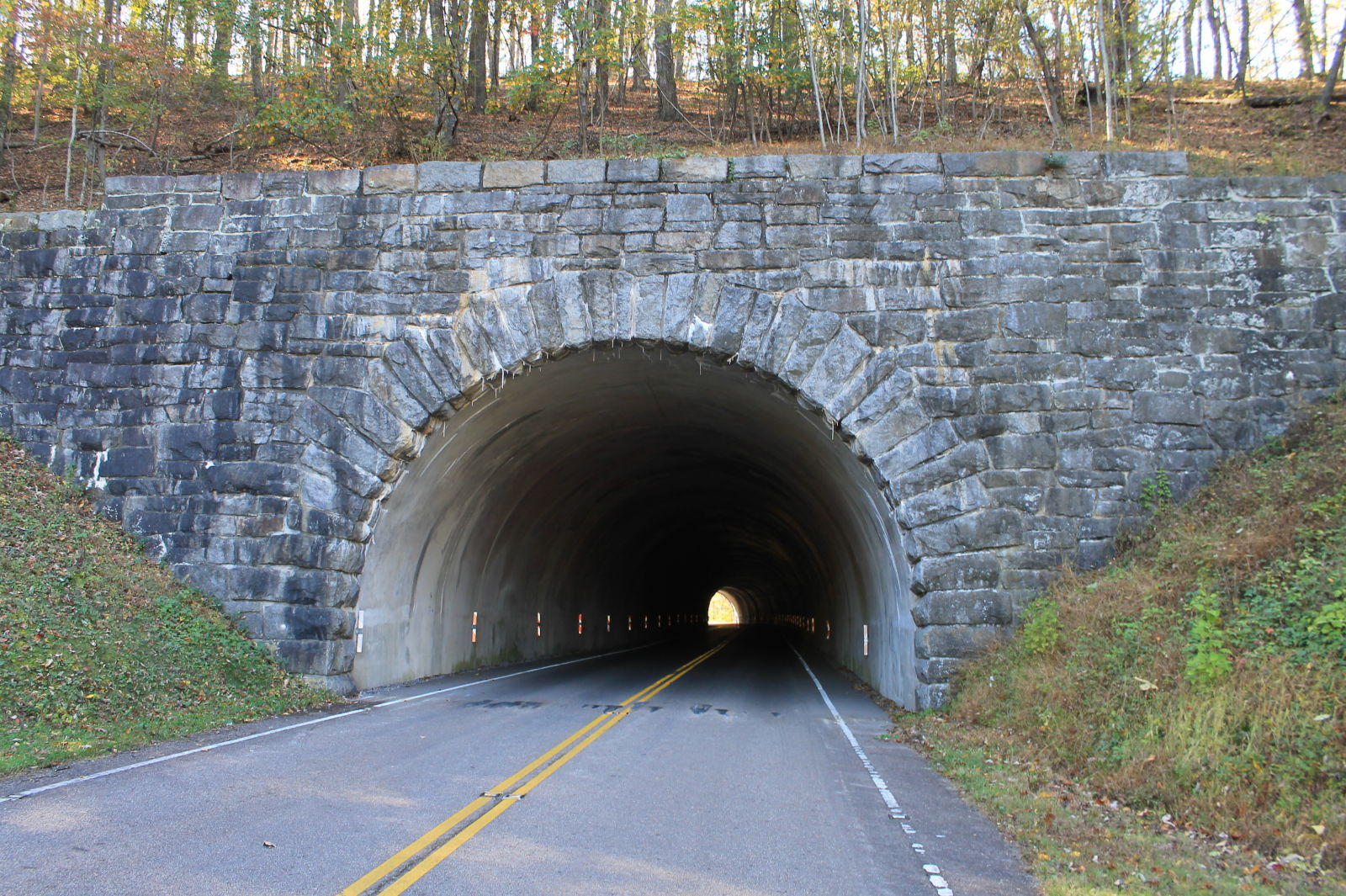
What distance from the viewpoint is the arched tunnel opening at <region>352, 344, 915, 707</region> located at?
12.6 meters

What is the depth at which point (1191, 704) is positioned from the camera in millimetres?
6961

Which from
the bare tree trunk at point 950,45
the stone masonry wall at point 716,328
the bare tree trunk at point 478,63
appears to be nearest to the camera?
the stone masonry wall at point 716,328

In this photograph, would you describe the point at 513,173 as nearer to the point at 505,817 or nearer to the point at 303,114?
the point at 303,114

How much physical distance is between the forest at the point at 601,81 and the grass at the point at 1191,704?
302 inches

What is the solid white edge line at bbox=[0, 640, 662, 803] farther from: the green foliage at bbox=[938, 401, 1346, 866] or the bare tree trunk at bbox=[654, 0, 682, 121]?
the bare tree trunk at bbox=[654, 0, 682, 121]

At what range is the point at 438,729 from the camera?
970 centimetres

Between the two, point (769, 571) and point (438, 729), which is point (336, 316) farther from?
point (769, 571)

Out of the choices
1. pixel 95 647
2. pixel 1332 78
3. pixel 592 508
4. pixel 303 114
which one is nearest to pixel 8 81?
pixel 303 114

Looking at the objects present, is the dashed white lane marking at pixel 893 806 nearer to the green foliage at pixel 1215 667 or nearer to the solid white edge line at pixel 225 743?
the green foliage at pixel 1215 667

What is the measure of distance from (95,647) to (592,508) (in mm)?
12958

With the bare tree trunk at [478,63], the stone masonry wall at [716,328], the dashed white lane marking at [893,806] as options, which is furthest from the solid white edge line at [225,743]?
the bare tree trunk at [478,63]

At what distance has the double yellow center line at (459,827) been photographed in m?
4.64

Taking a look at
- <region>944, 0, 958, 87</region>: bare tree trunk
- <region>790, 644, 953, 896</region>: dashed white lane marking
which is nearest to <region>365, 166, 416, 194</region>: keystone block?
<region>790, 644, 953, 896</region>: dashed white lane marking

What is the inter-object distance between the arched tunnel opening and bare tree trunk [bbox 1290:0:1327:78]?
47.1 ft
